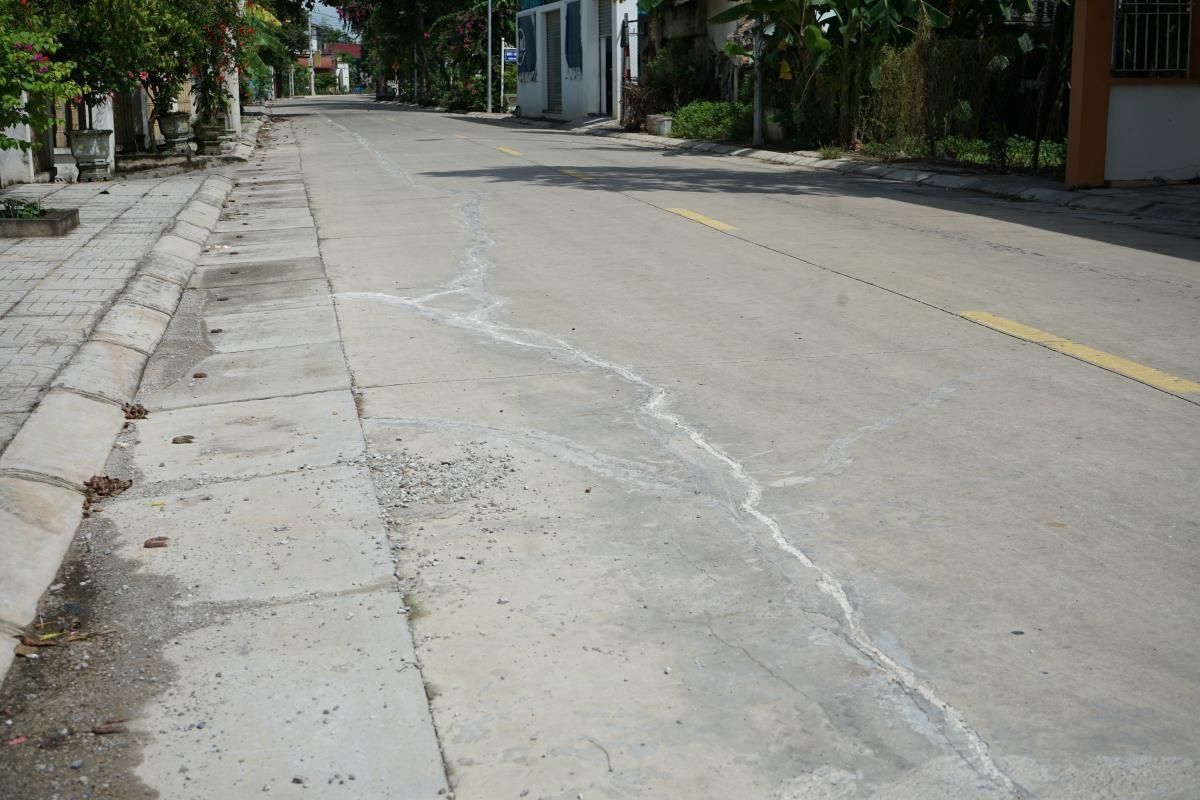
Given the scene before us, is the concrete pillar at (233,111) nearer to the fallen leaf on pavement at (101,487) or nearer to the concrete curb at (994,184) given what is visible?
the concrete curb at (994,184)

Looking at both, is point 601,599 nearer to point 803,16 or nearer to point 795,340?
point 795,340

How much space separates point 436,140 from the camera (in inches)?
1219

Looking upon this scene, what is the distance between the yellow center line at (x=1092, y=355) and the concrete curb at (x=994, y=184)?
7.08 meters

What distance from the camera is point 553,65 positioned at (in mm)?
52094

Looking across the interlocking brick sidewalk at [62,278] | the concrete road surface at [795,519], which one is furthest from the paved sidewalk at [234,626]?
the interlocking brick sidewalk at [62,278]

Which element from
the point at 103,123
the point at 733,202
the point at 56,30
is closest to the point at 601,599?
the point at 733,202

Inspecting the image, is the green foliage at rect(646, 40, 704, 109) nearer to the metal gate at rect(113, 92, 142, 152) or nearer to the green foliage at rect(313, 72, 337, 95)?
the metal gate at rect(113, 92, 142, 152)

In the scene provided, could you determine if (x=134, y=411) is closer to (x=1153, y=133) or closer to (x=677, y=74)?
(x=1153, y=133)

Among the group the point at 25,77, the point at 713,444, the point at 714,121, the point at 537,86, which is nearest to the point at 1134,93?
the point at 25,77

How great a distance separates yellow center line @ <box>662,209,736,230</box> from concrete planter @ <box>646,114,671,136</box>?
1952 centimetres

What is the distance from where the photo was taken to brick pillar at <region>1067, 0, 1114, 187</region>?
1675 centimetres

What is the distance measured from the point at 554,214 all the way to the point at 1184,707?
11.7 m

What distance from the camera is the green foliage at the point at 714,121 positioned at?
2975 cm

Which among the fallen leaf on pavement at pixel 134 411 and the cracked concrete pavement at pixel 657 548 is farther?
the fallen leaf on pavement at pixel 134 411
